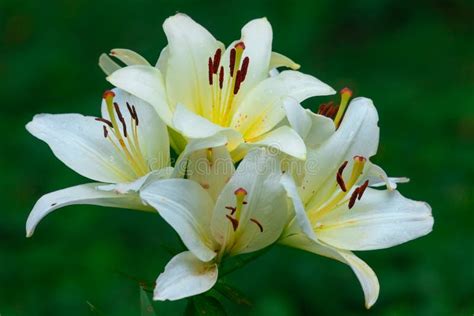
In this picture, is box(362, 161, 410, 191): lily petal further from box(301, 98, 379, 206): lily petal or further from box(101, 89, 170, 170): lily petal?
box(101, 89, 170, 170): lily petal

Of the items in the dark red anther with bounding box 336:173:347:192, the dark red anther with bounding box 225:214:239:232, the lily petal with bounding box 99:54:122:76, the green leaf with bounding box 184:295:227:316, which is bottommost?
the green leaf with bounding box 184:295:227:316

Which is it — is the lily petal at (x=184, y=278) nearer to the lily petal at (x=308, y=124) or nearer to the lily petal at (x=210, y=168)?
the lily petal at (x=210, y=168)

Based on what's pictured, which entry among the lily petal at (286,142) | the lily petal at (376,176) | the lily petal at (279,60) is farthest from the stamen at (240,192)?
the lily petal at (279,60)

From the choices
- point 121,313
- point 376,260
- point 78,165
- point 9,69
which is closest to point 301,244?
point 78,165

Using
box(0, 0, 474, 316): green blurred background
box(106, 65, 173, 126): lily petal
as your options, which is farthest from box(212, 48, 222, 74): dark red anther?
box(0, 0, 474, 316): green blurred background

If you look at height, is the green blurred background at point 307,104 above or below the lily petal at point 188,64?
below

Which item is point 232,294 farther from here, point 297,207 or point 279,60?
point 279,60
